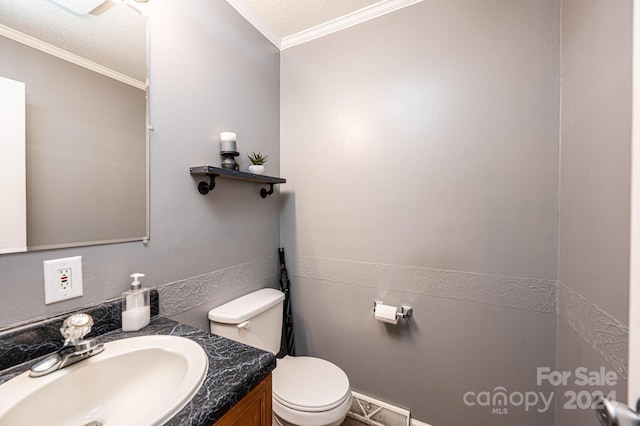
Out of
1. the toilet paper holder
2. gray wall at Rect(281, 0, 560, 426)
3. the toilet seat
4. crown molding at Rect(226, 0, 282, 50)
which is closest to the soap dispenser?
the toilet seat

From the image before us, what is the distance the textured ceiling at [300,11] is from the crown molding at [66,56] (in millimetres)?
850

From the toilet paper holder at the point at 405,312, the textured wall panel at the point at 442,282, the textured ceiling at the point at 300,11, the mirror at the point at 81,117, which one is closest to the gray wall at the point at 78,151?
the mirror at the point at 81,117

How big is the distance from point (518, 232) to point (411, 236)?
47cm

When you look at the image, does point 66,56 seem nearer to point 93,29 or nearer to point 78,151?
point 93,29

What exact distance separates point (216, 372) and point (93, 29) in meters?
1.18

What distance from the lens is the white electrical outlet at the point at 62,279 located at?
0.75m

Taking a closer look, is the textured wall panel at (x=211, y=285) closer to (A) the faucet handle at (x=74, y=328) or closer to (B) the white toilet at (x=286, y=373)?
(B) the white toilet at (x=286, y=373)

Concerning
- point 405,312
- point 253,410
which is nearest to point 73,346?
point 253,410

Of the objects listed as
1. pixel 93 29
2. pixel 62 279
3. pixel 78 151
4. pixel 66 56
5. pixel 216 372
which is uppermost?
pixel 93 29

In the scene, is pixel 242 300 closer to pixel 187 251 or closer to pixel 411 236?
pixel 187 251

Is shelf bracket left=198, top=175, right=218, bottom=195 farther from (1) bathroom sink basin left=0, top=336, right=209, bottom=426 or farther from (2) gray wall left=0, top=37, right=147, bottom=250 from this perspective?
(1) bathroom sink basin left=0, top=336, right=209, bottom=426

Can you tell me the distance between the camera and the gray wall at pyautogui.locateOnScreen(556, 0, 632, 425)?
70 cm

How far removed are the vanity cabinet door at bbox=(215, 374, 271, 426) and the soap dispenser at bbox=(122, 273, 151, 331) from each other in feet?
1.64

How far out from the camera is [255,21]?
4.88 ft
